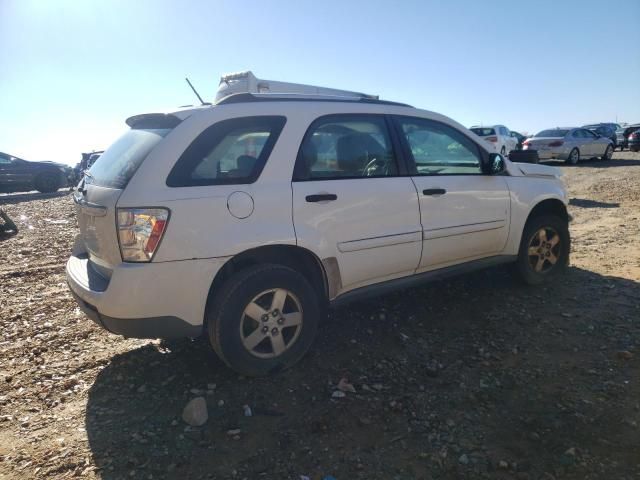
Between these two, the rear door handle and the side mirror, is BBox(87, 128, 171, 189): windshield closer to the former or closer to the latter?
the rear door handle

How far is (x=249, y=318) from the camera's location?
3043mm

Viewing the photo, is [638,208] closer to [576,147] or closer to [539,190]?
[539,190]

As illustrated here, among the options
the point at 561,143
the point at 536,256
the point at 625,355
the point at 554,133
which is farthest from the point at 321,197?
the point at 554,133

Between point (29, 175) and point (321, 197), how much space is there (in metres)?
17.3

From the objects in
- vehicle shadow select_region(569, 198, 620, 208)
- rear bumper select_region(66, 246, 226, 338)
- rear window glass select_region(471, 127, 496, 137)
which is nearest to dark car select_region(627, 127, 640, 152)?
rear window glass select_region(471, 127, 496, 137)

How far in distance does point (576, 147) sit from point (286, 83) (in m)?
16.5

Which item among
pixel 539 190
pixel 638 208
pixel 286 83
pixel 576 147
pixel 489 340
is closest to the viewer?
pixel 489 340

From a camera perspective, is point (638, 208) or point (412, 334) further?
point (638, 208)

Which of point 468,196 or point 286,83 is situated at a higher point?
point 286,83

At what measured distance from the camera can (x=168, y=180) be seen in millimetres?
2762

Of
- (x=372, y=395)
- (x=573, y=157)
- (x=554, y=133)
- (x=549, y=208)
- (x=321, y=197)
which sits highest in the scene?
(x=554, y=133)

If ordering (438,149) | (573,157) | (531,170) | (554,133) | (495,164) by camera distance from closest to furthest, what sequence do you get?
(438,149), (495,164), (531,170), (573,157), (554,133)

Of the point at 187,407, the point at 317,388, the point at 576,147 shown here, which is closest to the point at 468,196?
the point at 317,388

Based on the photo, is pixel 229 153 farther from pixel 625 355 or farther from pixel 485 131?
pixel 485 131
